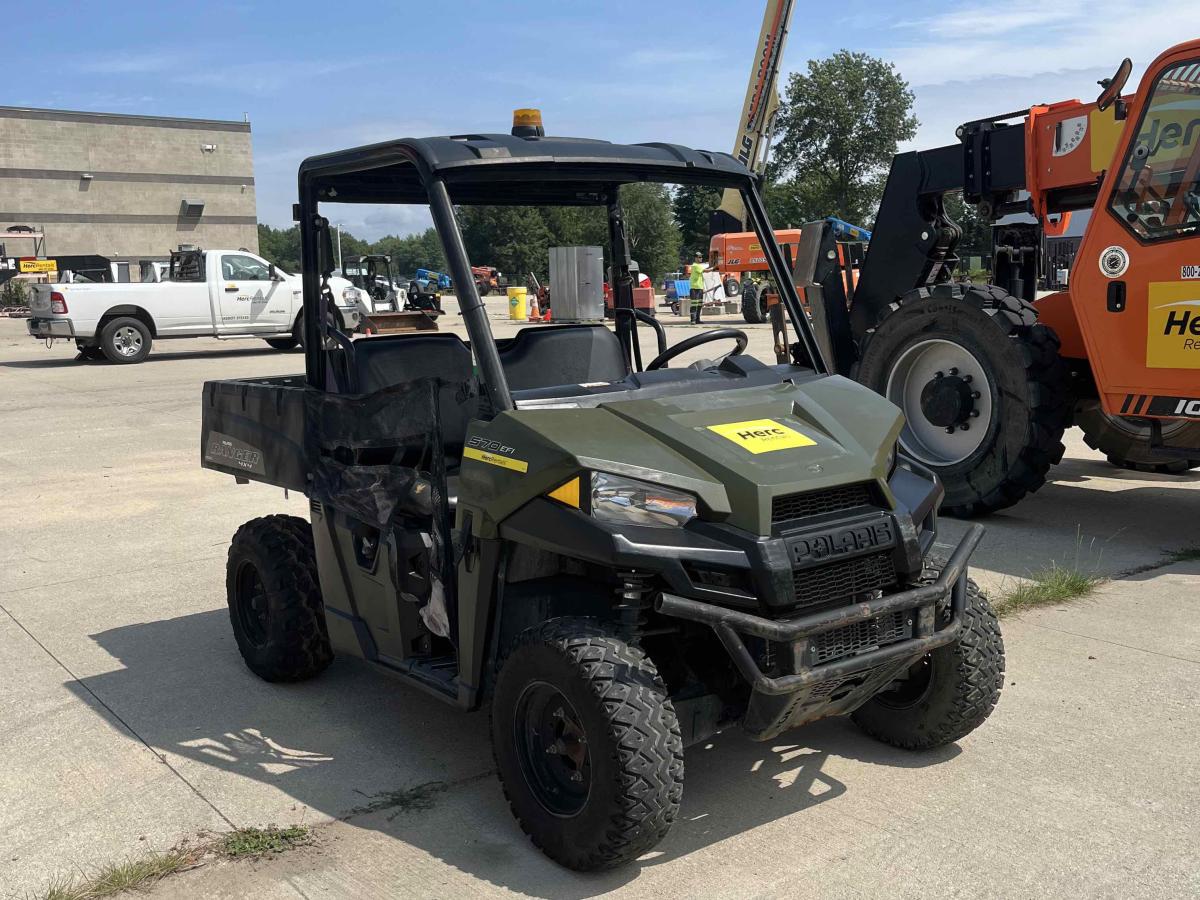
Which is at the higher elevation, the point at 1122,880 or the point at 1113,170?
the point at 1113,170

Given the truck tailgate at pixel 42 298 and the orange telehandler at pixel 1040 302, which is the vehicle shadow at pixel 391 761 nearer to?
the orange telehandler at pixel 1040 302

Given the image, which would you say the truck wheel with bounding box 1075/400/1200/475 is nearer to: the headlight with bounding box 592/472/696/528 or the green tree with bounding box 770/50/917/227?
the headlight with bounding box 592/472/696/528

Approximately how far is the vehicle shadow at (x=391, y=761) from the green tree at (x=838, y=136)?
5393cm

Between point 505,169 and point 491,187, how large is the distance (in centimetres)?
50

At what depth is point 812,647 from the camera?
314 cm

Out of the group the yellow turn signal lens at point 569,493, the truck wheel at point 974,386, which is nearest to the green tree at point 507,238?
the yellow turn signal lens at point 569,493

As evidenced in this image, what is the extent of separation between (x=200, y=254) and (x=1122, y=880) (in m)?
20.0

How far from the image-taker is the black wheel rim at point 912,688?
3900mm

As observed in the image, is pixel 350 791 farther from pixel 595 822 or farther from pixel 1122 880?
pixel 1122 880

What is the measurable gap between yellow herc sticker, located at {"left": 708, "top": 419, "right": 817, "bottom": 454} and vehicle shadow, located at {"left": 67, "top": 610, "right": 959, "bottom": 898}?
115 cm

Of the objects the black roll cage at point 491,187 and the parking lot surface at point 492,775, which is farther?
the black roll cage at point 491,187

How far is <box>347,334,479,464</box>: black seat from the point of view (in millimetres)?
4230

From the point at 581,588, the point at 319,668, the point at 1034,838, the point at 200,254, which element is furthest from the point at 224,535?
the point at 200,254

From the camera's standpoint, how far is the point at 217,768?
4.03 metres
